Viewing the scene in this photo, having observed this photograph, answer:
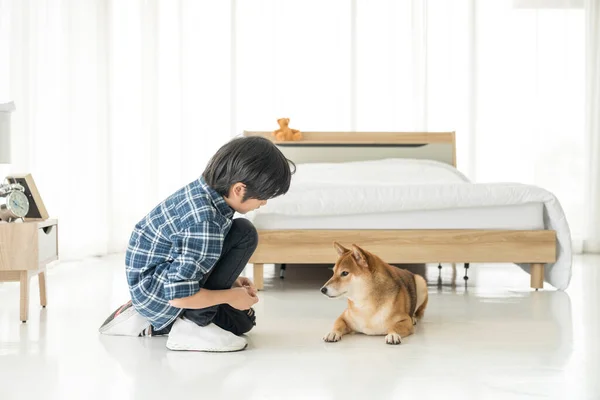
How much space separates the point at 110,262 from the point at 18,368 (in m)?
2.70

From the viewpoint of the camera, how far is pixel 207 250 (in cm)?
204

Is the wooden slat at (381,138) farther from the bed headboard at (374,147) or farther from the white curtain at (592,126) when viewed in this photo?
the white curtain at (592,126)

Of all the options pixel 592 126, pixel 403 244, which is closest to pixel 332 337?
pixel 403 244

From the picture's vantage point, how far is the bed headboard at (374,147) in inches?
207

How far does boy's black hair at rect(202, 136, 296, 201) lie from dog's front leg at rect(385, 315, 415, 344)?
0.59 metres

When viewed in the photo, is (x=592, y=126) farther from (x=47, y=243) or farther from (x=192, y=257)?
(x=192, y=257)

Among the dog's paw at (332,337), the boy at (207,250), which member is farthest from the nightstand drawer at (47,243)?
the dog's paw at (332,337)

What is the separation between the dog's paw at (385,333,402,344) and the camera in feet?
7.32

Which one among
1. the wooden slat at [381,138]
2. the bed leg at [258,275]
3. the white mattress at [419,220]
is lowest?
the bed leg at [258,275]

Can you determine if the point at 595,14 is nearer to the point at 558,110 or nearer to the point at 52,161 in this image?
the point at 558,110

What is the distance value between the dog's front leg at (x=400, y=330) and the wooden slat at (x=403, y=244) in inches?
38.6

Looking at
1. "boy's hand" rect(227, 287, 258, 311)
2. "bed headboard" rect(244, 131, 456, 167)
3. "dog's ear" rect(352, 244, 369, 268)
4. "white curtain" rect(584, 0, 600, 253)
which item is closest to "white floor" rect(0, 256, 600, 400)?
"boy's hand" rect(227, 287, 258, 311)

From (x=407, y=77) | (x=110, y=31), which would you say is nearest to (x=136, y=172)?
(x=110, y=31)

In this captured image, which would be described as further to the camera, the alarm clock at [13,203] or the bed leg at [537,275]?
the bed leg at [537,275]
